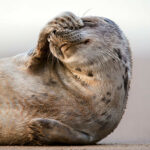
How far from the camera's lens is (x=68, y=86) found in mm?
6656

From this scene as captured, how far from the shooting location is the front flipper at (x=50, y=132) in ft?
20.4

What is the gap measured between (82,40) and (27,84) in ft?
2.10

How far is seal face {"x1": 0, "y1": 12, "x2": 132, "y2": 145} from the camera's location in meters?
6.36

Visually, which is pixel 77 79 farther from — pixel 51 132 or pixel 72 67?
pixel 51 132

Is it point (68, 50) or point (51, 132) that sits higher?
point (68, 50)

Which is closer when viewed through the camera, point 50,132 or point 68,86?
point 50,132

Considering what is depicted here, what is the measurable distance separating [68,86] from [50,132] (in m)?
0.59

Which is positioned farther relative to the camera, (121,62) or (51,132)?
(121,62)

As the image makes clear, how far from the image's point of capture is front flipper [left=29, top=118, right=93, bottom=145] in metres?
6.23

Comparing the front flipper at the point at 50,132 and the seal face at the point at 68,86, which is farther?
the seal face at the point at 68,86

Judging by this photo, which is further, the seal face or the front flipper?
the seal face

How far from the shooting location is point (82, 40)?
21.7 feet

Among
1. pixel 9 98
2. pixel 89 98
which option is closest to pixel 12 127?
pixel 9 98

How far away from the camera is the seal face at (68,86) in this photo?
6359 millimetres
